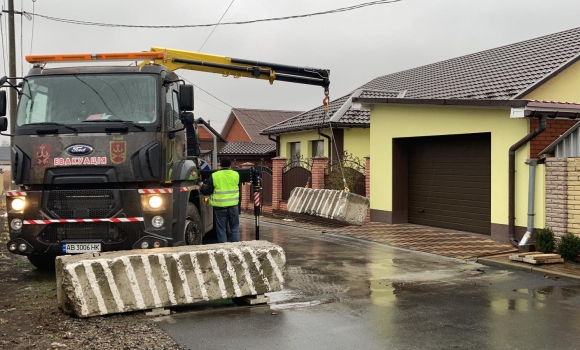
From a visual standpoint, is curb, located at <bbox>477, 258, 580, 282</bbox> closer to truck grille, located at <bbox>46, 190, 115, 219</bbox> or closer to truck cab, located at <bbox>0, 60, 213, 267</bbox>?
truck cab, located at <bbox>0, 60, 213, 267</bbox>

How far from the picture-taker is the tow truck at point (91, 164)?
8.56 metres

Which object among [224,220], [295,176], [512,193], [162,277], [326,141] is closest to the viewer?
[162,277]

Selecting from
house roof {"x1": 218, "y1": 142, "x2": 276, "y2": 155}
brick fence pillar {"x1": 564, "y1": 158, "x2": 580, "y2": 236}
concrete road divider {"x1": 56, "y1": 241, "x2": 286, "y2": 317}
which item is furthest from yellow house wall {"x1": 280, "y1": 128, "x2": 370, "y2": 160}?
concrete road divider {"x1": 56, "y1": 241, "x2": 286, "y2": 317}

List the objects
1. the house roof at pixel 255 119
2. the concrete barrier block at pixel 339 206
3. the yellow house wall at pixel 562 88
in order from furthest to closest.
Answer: the house roof at pixel 255 119 → the concrete barrier block at pixel 339 206 → the yellow house wall at pixel 562 88

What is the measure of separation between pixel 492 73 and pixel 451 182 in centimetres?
313

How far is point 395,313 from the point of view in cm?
722

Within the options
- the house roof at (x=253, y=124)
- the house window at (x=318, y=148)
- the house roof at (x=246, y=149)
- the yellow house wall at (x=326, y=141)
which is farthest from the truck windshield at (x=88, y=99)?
the house roof at (x=253, y=124)

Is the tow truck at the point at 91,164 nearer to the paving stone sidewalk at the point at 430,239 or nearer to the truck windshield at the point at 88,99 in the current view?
the truck windshield at the point at 88,99

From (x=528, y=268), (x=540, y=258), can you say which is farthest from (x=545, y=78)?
(x=528, y=268)

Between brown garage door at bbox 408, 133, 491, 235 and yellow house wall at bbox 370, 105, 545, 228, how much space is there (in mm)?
463

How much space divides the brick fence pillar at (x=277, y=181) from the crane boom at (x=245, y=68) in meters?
5.36

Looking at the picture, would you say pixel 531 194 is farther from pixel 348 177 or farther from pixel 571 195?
pixel 348 177

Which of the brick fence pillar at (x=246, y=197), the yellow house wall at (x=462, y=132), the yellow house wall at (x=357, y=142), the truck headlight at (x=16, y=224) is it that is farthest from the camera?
the brick fence pillar at (x=246, y=197)

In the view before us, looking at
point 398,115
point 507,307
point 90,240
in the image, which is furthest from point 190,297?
point 398,115
